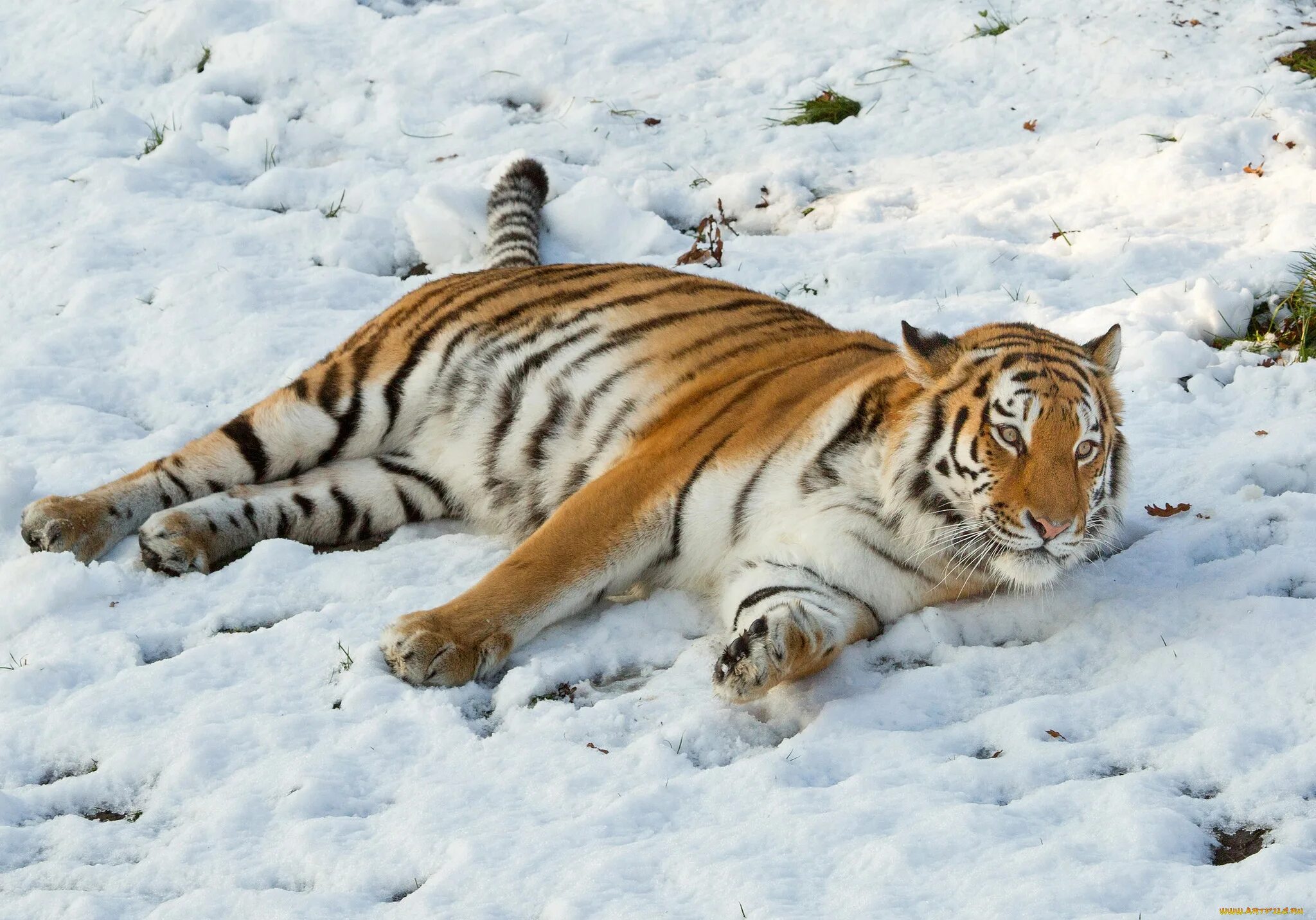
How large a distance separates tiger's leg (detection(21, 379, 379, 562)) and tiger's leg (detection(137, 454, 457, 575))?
6cm

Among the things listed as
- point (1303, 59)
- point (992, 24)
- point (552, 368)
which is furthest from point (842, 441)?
point (992, 24)

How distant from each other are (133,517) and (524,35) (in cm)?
388

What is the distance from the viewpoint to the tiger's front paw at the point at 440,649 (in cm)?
303

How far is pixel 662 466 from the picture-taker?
3469 mm

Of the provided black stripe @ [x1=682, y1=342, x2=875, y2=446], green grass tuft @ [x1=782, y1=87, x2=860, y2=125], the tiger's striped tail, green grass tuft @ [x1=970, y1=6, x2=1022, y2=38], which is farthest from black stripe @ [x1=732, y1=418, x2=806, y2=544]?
green grass tuft @ [x1=970, y1=6, x2=1022, y2=38]

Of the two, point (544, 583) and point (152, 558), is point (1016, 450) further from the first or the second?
point (152, 558)

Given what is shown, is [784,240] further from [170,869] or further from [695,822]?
[170,869]

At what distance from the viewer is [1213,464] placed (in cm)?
380

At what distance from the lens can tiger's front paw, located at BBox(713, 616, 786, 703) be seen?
2842 mm

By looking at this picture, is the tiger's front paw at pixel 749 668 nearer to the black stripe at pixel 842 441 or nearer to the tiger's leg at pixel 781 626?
the tiger's leg at pixel 781 626

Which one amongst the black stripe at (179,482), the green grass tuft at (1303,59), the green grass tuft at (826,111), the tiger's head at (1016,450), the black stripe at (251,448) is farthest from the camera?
the green grass tuft at (826,111)

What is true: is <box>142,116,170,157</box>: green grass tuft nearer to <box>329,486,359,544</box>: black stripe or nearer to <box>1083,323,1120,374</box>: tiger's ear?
<box>329,486,359,544</box>: black stripe

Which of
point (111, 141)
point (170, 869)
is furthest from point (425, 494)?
point (111, 141)

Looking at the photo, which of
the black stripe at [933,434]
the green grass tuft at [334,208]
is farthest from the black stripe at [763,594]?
the green grass tuft at [334,208]
